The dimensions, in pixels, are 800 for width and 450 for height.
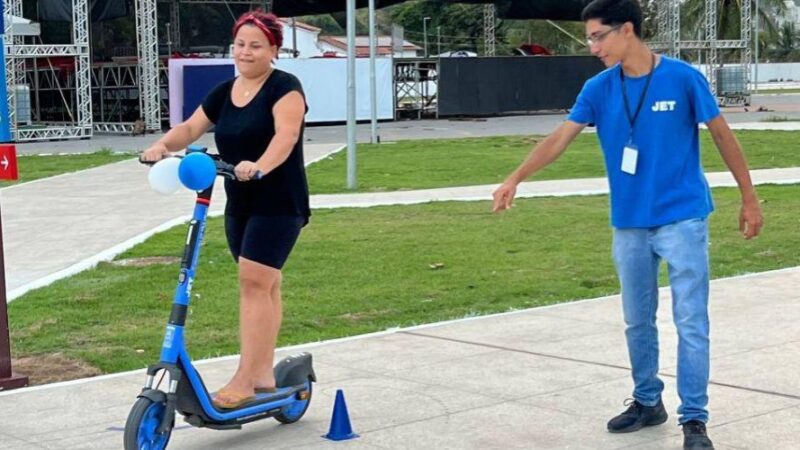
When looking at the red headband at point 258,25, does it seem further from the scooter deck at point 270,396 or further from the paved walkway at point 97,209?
the paved walkway at point 97,209

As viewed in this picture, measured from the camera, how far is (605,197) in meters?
16.2

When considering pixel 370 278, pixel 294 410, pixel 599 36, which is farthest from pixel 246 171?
pixel 370 278

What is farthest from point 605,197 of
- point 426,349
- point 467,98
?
point 467,98

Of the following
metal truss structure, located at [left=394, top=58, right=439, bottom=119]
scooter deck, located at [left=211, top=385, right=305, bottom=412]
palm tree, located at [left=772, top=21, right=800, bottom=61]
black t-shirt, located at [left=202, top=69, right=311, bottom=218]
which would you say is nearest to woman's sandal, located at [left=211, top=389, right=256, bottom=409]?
scooter deck, located at [left=211, top=385, right=305, bottom=412]

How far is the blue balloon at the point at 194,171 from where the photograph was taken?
16.4ft

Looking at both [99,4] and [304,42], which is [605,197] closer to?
[99,4]

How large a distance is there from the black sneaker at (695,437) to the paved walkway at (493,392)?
135 millimetres

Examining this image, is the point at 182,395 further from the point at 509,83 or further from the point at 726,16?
the point at 726,16

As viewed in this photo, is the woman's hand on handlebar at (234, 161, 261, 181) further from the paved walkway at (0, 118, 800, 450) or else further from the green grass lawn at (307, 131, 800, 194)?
the green grass lawn at (307, 131, 800, 194)

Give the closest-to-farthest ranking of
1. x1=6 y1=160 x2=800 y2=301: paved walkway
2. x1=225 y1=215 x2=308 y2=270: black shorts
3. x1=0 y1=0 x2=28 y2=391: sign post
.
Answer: x1=225 y1=215 x2=308 y2=270: black shorts, x1=0 y1=0 x2=28 y2=391: sign post, x1=6 y1=160 x2=800 y2=301: paved walkway

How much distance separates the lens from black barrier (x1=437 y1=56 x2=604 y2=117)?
4541 cm

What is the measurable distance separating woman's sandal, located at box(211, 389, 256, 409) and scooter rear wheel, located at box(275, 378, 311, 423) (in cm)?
28

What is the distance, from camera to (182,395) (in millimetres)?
5109

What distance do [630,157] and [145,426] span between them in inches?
91.1
